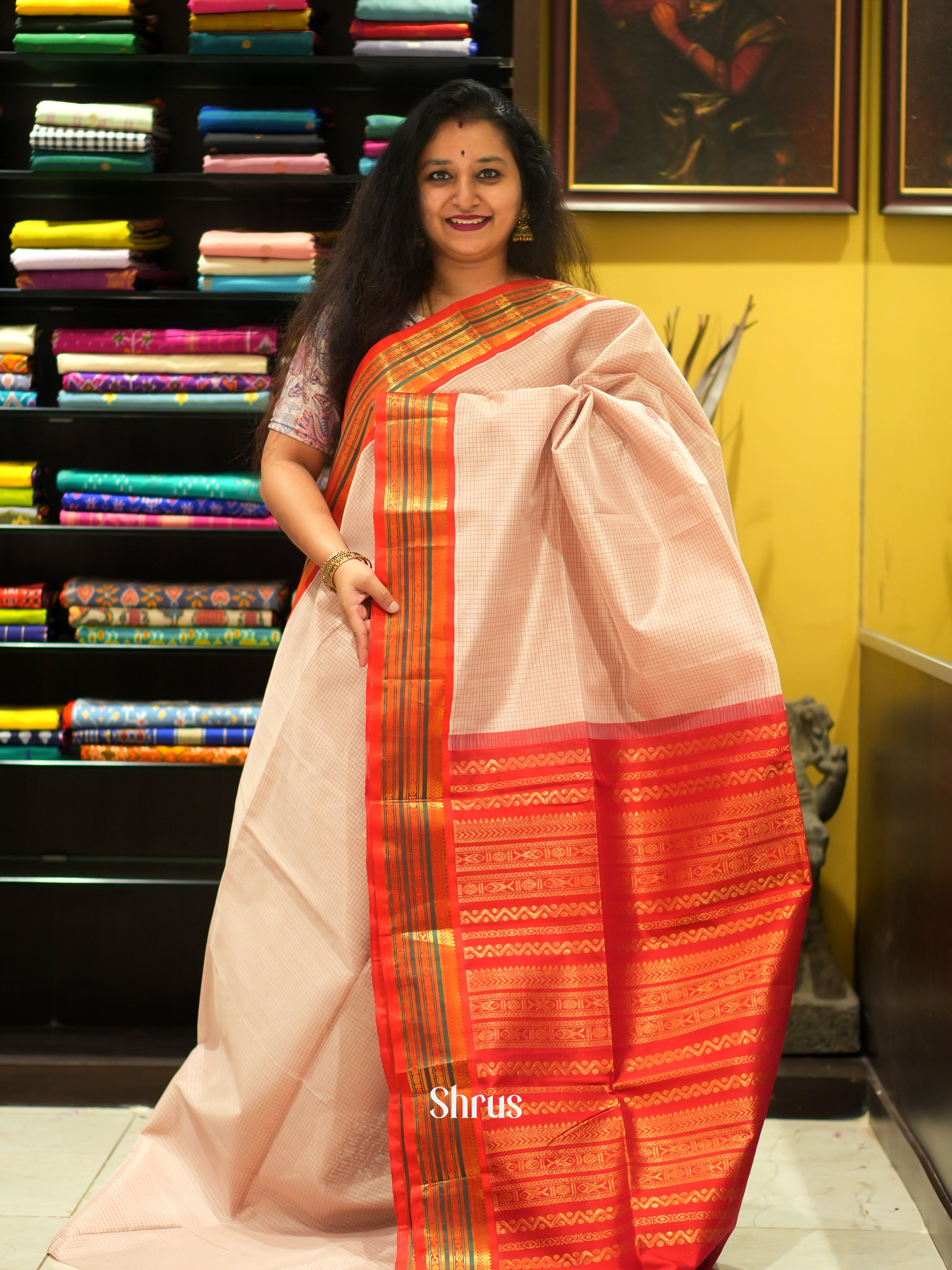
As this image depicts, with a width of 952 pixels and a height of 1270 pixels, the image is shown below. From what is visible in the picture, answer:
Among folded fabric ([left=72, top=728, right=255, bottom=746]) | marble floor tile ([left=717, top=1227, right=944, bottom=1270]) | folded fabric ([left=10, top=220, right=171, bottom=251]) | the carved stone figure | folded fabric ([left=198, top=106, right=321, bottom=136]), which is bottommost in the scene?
marble floor tile ([left=717, top=1227, right=944, bottom=1270])

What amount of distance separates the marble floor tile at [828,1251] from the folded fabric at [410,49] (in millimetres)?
2304

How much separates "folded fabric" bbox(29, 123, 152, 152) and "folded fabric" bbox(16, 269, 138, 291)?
0.25 meters

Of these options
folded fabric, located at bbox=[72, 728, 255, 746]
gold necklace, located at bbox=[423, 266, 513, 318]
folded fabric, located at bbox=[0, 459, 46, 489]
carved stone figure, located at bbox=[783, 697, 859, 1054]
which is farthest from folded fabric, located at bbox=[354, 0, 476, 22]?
carved stone figure, located at bbox=[783, 697, 859, 1054]

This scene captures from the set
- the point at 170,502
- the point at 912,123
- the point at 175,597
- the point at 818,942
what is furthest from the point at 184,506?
the point at 912,123

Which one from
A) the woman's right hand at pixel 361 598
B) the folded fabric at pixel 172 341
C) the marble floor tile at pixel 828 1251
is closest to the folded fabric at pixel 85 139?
the folded fabric at pixel 172 341

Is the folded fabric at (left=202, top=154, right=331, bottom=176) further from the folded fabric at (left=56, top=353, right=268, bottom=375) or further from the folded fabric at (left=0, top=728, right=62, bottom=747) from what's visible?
the folded fabric at (left=0, top=728, right=62, bottom=747)

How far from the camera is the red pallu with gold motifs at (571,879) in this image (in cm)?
160

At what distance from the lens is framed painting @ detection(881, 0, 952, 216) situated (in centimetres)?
260

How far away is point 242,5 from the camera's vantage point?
2537 millimetres

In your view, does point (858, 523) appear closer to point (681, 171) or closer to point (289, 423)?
point (681, 171)

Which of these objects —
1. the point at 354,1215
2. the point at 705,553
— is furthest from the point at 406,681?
the point at 354,1215

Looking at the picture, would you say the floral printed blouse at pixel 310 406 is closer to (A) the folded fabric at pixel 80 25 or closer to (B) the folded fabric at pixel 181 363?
(B) the folded fabric at pixel 181 363

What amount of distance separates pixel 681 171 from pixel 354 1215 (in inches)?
90.0

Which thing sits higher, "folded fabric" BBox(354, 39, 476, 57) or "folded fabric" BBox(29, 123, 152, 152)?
"folded fabric" BBox(354, 39, 476, 57)
